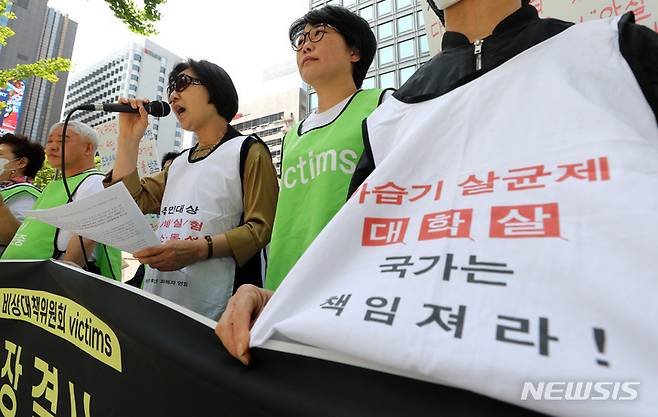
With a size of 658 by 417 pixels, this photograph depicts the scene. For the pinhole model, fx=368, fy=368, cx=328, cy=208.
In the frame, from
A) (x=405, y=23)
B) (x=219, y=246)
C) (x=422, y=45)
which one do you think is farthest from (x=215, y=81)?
(x=405, y=23)

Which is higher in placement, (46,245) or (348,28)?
(348,28)

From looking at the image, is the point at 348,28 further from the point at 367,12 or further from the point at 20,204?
the point at 367,12

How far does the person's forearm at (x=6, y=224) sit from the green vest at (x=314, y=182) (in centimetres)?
221

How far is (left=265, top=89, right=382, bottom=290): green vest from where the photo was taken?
45.8 inches

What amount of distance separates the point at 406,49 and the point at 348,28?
2429 centimetres

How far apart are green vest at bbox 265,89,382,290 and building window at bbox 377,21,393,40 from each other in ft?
84.5

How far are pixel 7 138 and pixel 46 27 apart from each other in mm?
41638

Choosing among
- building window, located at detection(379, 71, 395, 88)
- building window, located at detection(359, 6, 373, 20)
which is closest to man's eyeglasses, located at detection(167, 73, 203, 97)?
building window, located at detection(379, 71, 395, 88)

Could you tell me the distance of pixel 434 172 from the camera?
0.60 m

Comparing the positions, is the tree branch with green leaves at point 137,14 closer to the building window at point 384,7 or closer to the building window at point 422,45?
the building window at point 422,45

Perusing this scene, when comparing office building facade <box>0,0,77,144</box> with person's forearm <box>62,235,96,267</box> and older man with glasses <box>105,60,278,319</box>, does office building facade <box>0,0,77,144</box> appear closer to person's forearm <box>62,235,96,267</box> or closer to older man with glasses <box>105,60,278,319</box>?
person's forearm <box>62,235,96,267</box>

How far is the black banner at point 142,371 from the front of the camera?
492 mm

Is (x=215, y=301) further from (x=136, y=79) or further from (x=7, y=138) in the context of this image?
(x=136, y=79)

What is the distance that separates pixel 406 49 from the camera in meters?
23.4
